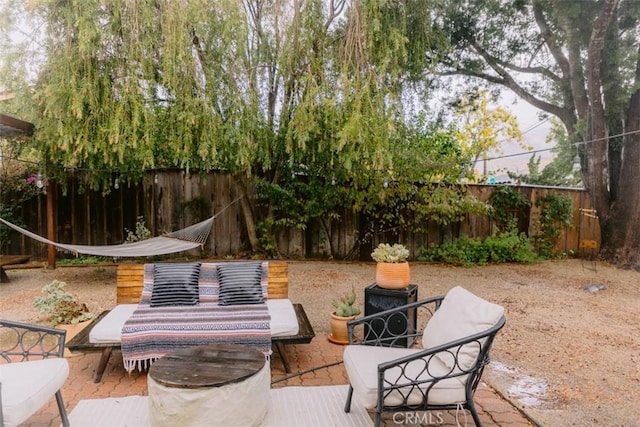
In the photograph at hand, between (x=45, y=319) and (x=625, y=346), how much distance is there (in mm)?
4923

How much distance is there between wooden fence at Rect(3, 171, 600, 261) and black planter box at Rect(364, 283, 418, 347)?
3.73m

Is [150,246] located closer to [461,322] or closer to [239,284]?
[239,284]

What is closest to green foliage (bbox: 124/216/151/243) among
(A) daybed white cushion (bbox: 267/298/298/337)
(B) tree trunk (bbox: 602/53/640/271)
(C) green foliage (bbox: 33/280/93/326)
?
(C) green foliage (bbox: 33/280/93/326)

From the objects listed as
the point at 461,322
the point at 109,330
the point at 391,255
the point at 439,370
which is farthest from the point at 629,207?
the point at 109,330

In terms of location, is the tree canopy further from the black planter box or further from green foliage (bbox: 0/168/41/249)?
green foliage (bbox: 0/168/41/249)

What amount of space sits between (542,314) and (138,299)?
3776 mm

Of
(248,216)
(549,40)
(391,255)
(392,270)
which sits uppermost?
(549,40)

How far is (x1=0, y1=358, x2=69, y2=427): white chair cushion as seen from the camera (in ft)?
5.41

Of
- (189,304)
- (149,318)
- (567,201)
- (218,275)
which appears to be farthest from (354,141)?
(567,201)

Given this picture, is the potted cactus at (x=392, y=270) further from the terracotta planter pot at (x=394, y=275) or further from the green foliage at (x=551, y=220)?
the green foliage at (x=551, y=220)

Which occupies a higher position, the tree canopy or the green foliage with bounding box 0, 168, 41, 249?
the tree canopy

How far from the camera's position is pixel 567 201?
751 cm

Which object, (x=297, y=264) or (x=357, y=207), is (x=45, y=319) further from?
(x=357, y=207)

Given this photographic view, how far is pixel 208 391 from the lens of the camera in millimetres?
1819
